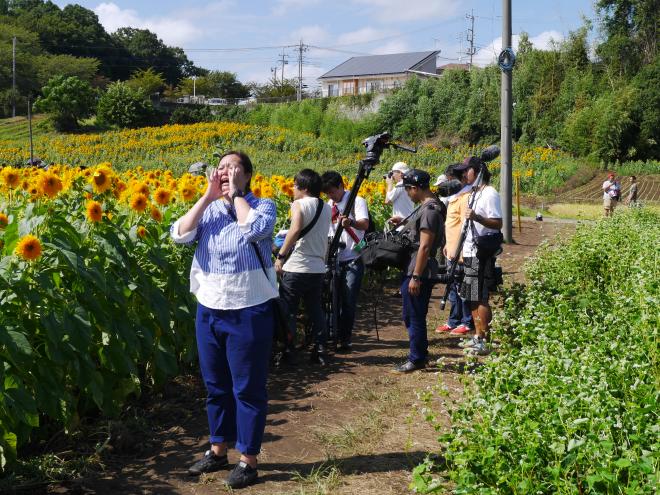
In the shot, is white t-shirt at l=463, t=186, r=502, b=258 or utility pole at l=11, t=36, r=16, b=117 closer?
white t-shirt at l=463, t=186, r=502, b=258

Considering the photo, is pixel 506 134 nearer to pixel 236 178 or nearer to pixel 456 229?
pixel 456 229

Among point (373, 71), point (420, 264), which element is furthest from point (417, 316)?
point (373, 71)

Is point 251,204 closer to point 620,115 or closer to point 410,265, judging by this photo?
A: point 410,265

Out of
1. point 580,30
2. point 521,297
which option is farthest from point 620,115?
point 521,297

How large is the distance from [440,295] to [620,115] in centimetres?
2834

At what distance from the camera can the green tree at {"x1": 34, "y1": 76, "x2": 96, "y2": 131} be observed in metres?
51.0

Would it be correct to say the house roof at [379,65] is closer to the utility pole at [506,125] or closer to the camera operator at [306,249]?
the utility pole at [506,125]

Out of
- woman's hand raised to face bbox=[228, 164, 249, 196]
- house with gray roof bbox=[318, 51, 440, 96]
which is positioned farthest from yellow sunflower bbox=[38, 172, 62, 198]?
house with gray roof bbox=[318, 51, 440, 96]

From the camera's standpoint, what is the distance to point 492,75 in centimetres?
4244

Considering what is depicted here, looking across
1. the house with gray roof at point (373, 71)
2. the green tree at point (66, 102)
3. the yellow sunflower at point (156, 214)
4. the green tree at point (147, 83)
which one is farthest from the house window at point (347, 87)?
the yellow sunflower at point (156, 214)

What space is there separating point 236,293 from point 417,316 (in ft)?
7.51

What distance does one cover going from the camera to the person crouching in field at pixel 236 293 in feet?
12.0

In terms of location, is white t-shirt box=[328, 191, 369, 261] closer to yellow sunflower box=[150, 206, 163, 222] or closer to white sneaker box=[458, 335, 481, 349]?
white sneaker box=[458, 335, 481, 349]

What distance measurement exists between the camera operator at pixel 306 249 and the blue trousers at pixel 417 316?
691mm
